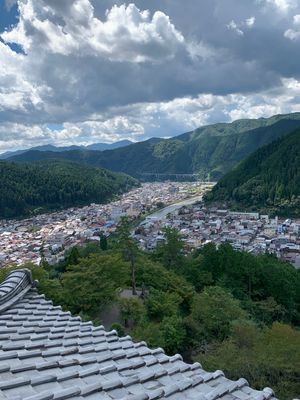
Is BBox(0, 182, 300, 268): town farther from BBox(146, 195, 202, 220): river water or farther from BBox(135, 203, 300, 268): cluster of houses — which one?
BBox(146, 195, 202, 220): river water

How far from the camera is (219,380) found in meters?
3.29

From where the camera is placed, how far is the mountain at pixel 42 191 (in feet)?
286

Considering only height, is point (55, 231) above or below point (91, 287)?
below

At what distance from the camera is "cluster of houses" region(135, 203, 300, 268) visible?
46188 mm

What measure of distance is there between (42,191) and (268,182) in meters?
60.7

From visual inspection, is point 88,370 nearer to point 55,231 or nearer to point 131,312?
point 131,312

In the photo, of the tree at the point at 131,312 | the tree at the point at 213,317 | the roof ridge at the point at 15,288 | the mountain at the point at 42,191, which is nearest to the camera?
the roof ridge at the point at 15,288

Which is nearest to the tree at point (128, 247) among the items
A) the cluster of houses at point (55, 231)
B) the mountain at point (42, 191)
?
the cluster of houses at point (55, 231)

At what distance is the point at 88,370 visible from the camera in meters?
2.85

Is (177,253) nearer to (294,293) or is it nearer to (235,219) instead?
(294,293)

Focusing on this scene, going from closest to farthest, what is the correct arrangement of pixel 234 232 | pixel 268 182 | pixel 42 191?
pixel 234 232, pixel 268 182, pixel 42 191

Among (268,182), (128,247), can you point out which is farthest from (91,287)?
(268,182)

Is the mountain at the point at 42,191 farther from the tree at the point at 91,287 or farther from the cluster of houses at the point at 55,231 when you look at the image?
the tree at the point at 91,287

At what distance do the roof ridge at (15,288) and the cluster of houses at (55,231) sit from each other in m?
33.7
